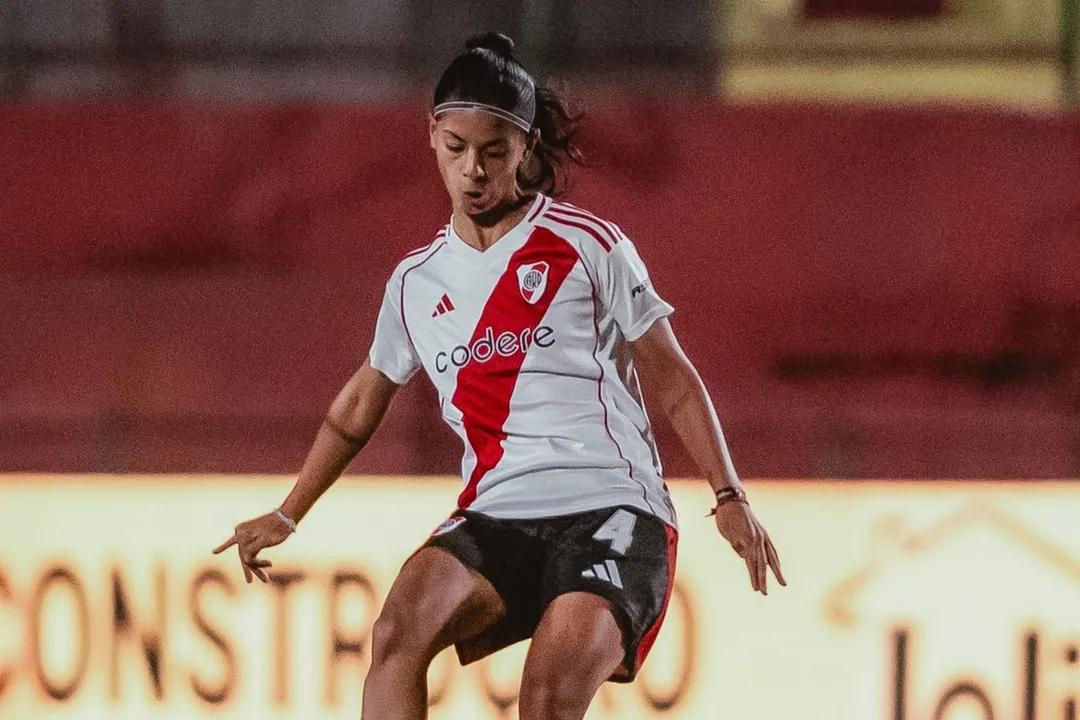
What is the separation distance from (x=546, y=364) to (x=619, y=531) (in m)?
0.33

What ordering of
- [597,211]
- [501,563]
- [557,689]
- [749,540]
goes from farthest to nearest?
[597,211] → [501,563] → [749,540] → [557,689]

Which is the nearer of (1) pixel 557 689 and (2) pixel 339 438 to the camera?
(1) pixel 557 689

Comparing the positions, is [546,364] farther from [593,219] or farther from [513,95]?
[513,95]

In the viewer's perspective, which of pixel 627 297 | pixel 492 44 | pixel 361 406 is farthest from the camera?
pixel 361 406

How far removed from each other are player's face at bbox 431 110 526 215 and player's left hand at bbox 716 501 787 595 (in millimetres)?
718

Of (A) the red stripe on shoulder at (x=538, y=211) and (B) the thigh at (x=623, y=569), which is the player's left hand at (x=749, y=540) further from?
(A) the red stripe on shoulder at (x=538, y=211)

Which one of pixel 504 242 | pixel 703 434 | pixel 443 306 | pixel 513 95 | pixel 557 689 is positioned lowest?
pixel 557 689

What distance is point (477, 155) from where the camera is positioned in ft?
10.1

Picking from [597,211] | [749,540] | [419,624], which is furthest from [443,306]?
[597,211]

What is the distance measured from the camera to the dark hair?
311 centimetres

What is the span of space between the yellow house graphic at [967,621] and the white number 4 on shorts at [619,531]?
6.52 ft

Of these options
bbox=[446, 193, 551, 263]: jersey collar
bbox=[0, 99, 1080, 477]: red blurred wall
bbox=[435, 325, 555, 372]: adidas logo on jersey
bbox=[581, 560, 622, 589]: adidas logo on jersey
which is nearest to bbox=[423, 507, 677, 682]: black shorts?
bbox=[581, 560, 622, 589]: adidas logo on jersey

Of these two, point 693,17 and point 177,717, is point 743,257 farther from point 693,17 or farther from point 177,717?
point 177,717

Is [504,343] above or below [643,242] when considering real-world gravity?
A: below
